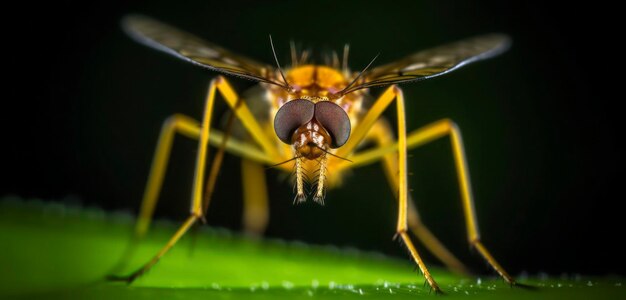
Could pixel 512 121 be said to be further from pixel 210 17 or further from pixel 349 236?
pixel 210 17

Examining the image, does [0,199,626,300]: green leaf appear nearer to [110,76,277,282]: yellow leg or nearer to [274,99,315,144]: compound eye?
[110,76,277,282]: yellow leg

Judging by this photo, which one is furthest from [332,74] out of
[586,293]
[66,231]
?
[586,293]

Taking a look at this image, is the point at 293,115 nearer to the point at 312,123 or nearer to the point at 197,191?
the point at 312,123

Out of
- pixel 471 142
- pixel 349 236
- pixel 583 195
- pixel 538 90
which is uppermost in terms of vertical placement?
pixel 538 90

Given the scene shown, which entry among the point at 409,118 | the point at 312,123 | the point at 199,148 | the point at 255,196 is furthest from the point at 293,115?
the point at 409,118

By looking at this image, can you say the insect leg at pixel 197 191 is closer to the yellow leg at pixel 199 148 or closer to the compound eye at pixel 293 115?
the yellow leg at pixel 199 148

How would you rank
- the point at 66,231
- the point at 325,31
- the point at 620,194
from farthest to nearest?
the point at 325,31 → the point at 620,194 → the point at 66,231
